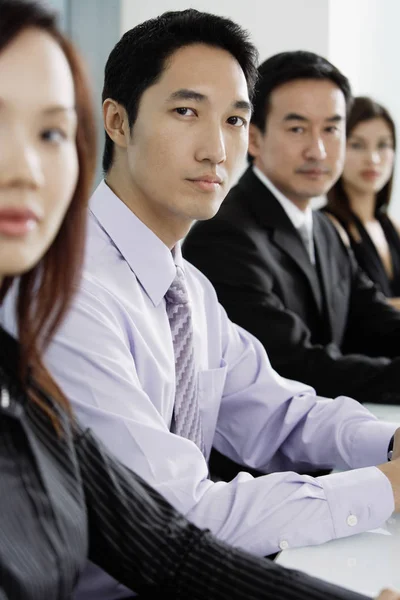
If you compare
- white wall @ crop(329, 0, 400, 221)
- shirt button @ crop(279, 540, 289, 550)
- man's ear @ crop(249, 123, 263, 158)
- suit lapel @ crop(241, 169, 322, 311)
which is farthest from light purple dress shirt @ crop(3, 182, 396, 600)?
white wall @ crop(329, 0, 400, 221)

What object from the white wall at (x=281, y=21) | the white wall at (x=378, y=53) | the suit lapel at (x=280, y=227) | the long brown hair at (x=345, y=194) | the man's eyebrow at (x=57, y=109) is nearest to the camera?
the man's eyebrow at (x=57, y=109)

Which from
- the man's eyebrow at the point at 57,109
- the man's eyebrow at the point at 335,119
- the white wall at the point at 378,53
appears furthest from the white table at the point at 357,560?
the white wall at the point at 378,53

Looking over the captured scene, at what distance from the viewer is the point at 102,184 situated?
1.53m

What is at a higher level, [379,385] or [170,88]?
[170,88]

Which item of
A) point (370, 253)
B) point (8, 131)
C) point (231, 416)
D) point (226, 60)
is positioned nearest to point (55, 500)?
point (8, 131)

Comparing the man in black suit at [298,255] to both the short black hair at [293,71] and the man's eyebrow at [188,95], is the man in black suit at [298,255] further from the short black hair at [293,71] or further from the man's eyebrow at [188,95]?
the man's eyebrow at [188,95]

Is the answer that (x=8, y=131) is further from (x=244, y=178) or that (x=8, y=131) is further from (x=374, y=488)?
(x=244, y=178)

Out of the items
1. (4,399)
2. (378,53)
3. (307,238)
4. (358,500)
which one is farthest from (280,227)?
(378,53)

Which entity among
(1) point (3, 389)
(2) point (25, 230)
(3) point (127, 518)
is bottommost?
(3) point (127, 518)

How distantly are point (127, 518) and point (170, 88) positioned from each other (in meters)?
0.84

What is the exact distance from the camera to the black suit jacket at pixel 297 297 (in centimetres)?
197

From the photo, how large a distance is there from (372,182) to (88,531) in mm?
2914

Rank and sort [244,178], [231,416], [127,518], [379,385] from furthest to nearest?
[244,178], [379,385], [231,416], [127,518]

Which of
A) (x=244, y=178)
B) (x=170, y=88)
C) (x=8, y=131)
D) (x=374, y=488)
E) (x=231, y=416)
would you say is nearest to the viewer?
(x=8, y=131)
